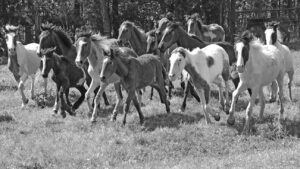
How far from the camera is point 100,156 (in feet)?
25.5

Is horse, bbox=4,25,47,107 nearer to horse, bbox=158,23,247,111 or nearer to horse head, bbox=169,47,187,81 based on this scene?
horse, bbox=158,23,247,111

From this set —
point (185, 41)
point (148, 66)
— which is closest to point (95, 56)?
point (148, 66)

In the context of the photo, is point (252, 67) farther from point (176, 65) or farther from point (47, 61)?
point (47, 61)

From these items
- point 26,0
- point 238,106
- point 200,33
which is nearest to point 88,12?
point 26,0

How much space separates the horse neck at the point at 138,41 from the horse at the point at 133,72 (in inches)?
121

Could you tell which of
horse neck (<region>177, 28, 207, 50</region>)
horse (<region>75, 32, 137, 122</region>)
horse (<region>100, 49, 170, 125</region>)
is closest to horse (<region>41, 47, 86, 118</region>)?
horse (<region>75, 32, 137, 122</region>)

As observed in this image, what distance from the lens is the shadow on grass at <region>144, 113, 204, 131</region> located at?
980 centimetres

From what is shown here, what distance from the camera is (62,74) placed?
35.4 feet

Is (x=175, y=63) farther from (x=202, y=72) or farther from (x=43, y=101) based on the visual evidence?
Answer: (x=43, y=101)

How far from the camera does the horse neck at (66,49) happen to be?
11.4 m

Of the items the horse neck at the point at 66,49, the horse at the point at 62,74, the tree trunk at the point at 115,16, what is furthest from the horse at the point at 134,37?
the tree trunk at the point at 115,16

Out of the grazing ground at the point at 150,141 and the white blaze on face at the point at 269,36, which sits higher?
the white blaze on face at the point at 269,36

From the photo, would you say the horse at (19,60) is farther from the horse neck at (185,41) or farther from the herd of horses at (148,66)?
the horse neck at (185,41)

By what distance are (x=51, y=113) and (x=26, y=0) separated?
873 inches
